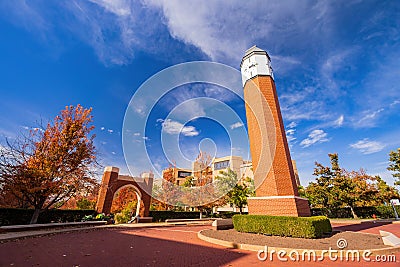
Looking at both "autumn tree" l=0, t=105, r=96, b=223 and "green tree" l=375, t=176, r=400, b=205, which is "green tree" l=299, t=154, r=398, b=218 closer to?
"green tree" l=375, t=176, r=400, b=205

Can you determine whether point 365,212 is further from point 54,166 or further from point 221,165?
point 54,166

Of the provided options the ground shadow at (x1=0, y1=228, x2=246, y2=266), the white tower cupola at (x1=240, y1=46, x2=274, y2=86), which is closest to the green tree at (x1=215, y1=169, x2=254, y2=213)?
the white tower cupola at (x1=240, y1=46, x2=274, y2=86)

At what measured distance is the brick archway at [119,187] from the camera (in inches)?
794

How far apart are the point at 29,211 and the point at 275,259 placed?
52.4ft

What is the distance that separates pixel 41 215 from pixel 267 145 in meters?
16.2

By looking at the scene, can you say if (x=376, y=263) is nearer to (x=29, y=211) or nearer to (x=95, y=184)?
(x=95, y=184)

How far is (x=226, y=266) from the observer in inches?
192

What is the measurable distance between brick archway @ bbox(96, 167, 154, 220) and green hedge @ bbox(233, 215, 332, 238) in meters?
14.1

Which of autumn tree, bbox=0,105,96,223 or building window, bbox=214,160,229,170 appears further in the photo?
building window, bbox=214,160,229,170

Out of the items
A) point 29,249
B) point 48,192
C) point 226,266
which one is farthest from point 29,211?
point 226,266

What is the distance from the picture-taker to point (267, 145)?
11.8m

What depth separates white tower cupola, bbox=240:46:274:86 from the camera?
1386 cm

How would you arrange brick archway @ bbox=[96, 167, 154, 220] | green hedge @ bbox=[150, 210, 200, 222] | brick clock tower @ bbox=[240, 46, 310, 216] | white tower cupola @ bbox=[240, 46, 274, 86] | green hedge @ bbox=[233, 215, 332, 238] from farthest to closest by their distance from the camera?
1. green hedge @ bbox=[150, 210, 200, 222]
2. brick archway @ bbox=[96, 167, 154, 220]
3. white tower cupola @ bbox=[240, 46, 274, 86]
4. brick clock tower @ bbox=[240, 46, 310, 216]
5. green hedge @ bbox=[233, 215, 332, 238]

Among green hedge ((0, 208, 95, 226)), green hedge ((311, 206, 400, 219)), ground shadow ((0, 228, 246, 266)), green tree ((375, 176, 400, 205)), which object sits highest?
green tree ((375, 176, 400, 205))
